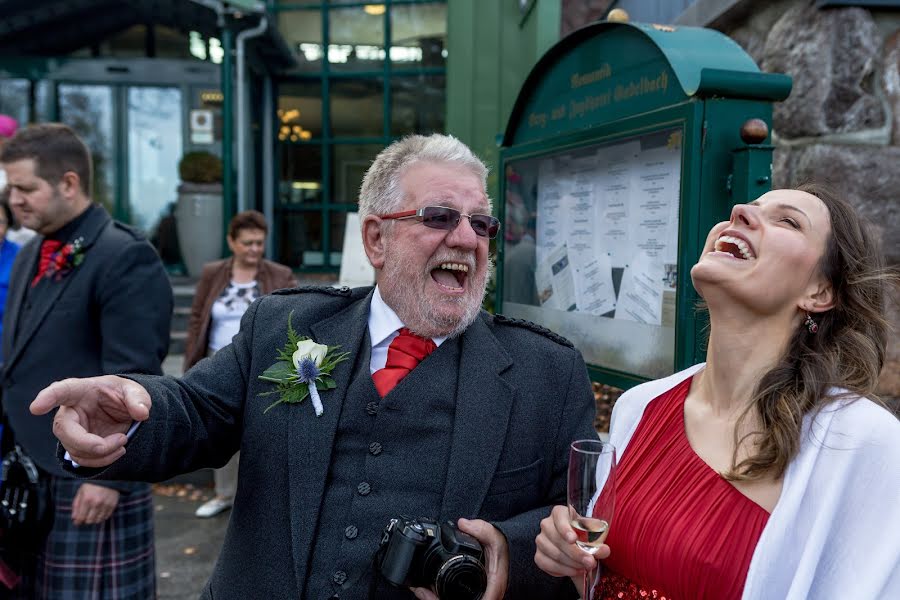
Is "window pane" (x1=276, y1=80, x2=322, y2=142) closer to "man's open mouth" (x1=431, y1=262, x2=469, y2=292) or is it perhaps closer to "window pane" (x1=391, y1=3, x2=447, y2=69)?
"window pane" (x1=391, y1=3, x2=447, y2=69)

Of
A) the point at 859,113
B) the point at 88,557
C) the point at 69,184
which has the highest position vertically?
the point at 859,113

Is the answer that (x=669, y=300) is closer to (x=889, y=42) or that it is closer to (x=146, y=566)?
(x=889, y=42)

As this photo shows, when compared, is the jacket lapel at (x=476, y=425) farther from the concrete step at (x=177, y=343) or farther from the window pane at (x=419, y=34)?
the window pane at (x=419, y=34)

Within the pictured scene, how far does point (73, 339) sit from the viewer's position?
3109 mm

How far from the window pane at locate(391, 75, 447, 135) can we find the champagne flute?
10008 mm

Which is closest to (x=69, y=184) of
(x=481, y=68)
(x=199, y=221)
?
(x=481, y=68)

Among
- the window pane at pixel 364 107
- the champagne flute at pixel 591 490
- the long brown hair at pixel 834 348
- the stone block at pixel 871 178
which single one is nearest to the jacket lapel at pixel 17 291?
the champagne flute at pixel 591 490

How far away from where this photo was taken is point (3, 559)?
3.23 metres

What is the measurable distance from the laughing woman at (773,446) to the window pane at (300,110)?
33.4 feet

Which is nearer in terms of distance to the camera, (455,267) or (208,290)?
(455,267)

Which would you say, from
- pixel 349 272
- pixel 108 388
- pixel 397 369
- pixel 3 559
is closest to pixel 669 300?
pixel 397 369

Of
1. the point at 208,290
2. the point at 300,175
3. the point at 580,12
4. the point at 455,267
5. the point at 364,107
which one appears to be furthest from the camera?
the point at 300,175

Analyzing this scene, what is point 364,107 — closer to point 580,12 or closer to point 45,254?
point 580,12

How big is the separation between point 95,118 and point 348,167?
348cm
